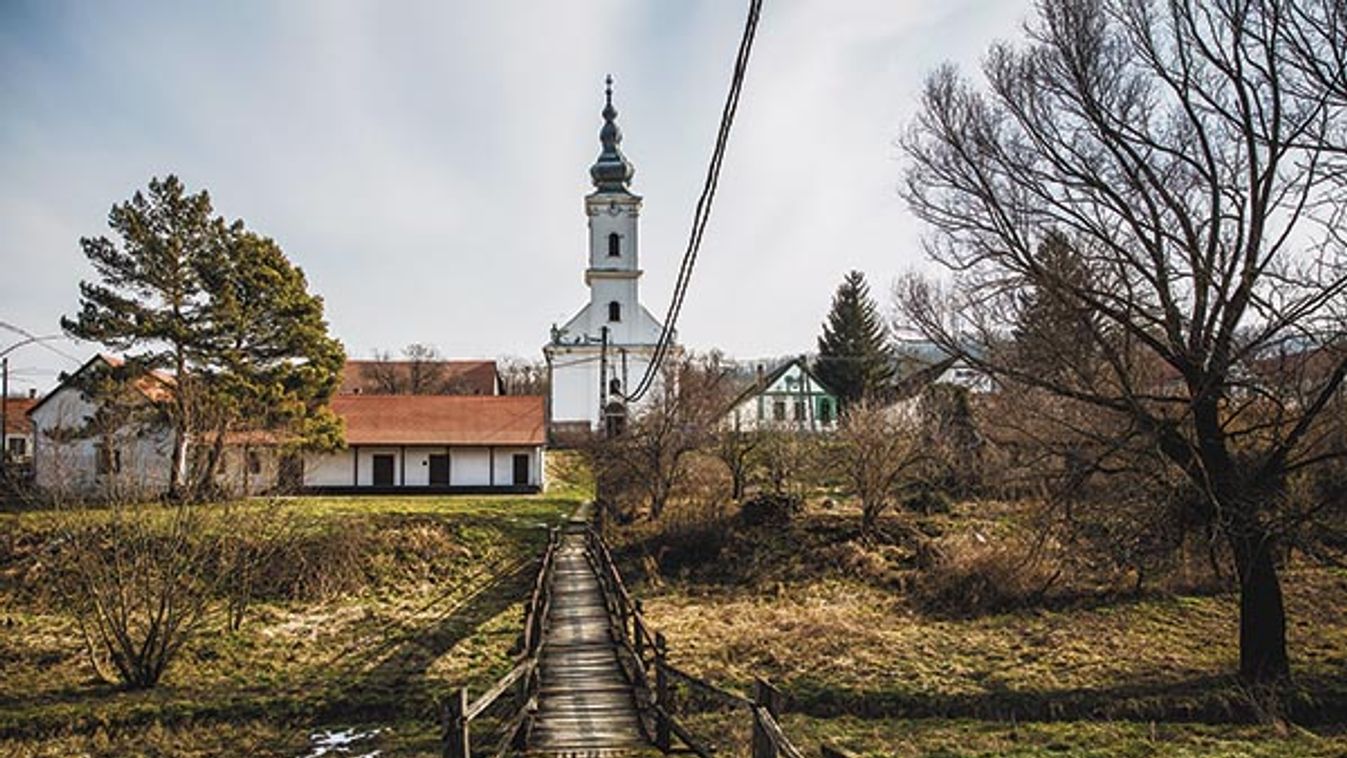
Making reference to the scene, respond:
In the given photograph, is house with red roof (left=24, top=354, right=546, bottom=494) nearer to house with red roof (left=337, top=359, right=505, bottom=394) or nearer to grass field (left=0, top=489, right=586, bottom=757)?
grass field (left=0, top=489, right=586, bottom=757)

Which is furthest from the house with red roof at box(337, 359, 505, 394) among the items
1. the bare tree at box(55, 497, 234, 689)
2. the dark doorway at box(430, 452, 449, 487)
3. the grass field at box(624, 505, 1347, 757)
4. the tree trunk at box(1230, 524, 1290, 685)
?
the tree trunk at box(1230, 524, 1290, 685)

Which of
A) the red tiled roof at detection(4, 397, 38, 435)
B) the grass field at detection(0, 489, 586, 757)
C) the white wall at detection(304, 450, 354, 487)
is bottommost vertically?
the grass field at detection(0, 489, 586, 757)

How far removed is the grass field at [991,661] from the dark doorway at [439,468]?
13499mm

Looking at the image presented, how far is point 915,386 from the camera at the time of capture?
1118 inches

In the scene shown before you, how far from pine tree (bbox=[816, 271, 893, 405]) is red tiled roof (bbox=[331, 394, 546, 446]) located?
1728cm

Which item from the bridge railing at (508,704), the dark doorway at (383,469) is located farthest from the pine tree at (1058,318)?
the dark doorway at (383,469)

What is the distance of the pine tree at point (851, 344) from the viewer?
44.4m

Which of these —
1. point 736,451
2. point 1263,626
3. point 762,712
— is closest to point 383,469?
point 736,451

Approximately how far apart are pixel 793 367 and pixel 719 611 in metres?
32.4

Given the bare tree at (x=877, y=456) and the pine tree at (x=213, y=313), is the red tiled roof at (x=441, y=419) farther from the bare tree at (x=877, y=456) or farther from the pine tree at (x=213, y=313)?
the bare tree at (x=877, y=456)

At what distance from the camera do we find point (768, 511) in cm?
2383

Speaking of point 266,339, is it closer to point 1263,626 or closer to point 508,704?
point 508,704

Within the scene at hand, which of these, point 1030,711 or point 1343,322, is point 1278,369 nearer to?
point 1343,322

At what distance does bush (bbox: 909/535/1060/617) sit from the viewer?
1794 centimetres
